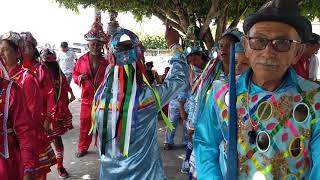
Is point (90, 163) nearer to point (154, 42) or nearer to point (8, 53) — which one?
point (8, 53)

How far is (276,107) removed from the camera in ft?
5.29

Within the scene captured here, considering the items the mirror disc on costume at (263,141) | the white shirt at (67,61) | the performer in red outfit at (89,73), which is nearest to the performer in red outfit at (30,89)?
the mirror disc on costume at (263,141)

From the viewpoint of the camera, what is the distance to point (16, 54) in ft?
10.4

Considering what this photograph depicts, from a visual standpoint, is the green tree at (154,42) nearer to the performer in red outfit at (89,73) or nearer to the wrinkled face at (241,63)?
the performer in red outfit at (89,73)

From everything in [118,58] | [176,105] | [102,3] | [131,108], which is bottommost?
[176,105]

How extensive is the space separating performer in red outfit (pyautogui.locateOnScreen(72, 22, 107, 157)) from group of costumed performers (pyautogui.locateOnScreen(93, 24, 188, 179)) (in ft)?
10.5

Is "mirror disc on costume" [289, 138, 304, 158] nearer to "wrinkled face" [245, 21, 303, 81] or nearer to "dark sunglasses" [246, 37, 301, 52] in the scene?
"wrinkled face" [245, 21, 303, 81]

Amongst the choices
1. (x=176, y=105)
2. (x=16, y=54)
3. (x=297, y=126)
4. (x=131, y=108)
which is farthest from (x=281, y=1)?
(x=176, y=105)

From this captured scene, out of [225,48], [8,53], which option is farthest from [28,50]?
[225,48]

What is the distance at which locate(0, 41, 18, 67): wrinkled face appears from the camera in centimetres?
310

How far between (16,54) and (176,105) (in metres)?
3.74

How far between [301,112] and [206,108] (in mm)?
453

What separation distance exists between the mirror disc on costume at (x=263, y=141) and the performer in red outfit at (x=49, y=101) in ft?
10.2

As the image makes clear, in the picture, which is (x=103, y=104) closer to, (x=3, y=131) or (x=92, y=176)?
(x=3, y=131)
